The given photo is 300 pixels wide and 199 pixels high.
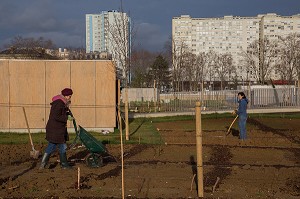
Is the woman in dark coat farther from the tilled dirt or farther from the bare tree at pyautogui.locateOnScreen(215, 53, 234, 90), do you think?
the bare tree at pyautogui.locateOnScreen(215, 53, 234, 90)

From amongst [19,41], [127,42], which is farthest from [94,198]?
[19,41]

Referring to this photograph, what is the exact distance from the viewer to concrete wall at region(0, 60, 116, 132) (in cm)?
1888

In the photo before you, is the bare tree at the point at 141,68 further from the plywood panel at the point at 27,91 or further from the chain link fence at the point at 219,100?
the plywood panel at the point at 27,91

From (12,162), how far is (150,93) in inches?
1484

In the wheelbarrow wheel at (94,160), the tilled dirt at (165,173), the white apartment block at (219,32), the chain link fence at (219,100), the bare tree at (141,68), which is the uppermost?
the white apartment block at (219,32)

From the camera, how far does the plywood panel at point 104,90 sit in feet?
63.4

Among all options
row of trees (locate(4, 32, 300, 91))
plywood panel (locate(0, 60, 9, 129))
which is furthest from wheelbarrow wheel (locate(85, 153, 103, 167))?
row of trees (locate(4, 32, 300, 91))

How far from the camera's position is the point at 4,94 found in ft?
61.9

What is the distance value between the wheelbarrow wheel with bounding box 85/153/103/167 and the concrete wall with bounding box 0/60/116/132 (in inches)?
335

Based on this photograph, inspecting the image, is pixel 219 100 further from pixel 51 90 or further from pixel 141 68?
pixel 141 68

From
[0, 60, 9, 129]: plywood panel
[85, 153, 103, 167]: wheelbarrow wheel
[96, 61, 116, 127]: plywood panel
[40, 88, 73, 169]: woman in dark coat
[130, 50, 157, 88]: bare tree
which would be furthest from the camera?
[130, 50, 157, 88]: bare tree

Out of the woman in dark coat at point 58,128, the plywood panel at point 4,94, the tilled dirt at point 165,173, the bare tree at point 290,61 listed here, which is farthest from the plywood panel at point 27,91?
the bare tree at point 290,61

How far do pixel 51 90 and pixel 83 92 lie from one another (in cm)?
134

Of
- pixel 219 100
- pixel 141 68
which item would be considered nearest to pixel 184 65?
pixel 141 68
